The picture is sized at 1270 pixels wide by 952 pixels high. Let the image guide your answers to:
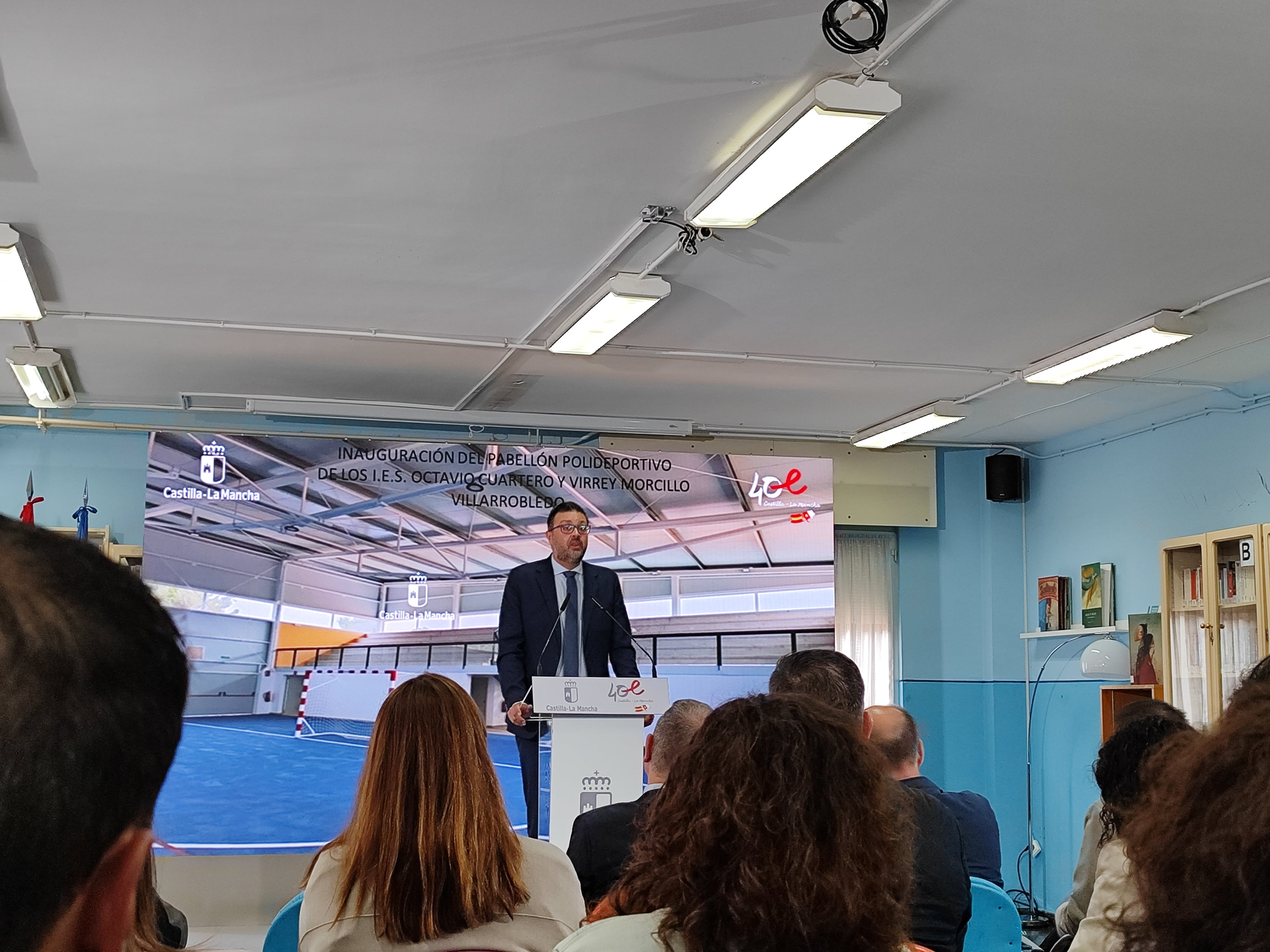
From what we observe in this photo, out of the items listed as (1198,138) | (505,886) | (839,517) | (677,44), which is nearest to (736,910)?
(505,886)

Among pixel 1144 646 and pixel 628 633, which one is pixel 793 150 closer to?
pixel 628 633

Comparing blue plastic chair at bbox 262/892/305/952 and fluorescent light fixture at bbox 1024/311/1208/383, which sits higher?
fluorescent light fixture at bbox 1024/311/1208/383

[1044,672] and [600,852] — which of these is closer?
[600,852]

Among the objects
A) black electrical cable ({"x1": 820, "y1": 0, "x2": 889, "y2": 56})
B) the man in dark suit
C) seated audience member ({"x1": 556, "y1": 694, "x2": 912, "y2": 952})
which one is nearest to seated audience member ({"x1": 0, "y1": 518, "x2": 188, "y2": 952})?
seated audience member ({"x1": 556, "y1": 694, "x2": 912, "y2": 952})

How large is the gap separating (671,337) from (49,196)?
274cm

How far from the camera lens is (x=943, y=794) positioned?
3080 millimetres

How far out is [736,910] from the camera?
1.50 meters

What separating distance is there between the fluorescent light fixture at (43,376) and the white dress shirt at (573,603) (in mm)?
2713

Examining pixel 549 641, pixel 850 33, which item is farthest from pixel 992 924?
pixel 549 641

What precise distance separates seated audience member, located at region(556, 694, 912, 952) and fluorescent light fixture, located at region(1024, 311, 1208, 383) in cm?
414

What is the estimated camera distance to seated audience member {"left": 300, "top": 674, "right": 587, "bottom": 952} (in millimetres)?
2242

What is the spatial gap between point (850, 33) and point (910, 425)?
4477 mm

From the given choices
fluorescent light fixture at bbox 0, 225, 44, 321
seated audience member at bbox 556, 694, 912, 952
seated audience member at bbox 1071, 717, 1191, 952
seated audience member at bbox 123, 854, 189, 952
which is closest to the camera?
seated audience member at bbox 123, 854, 189, 952

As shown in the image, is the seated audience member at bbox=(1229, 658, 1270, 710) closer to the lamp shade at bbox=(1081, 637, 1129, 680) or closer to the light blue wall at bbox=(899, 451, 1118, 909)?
the lamp shade at bbox=(1081, 637, 1129, 680)
